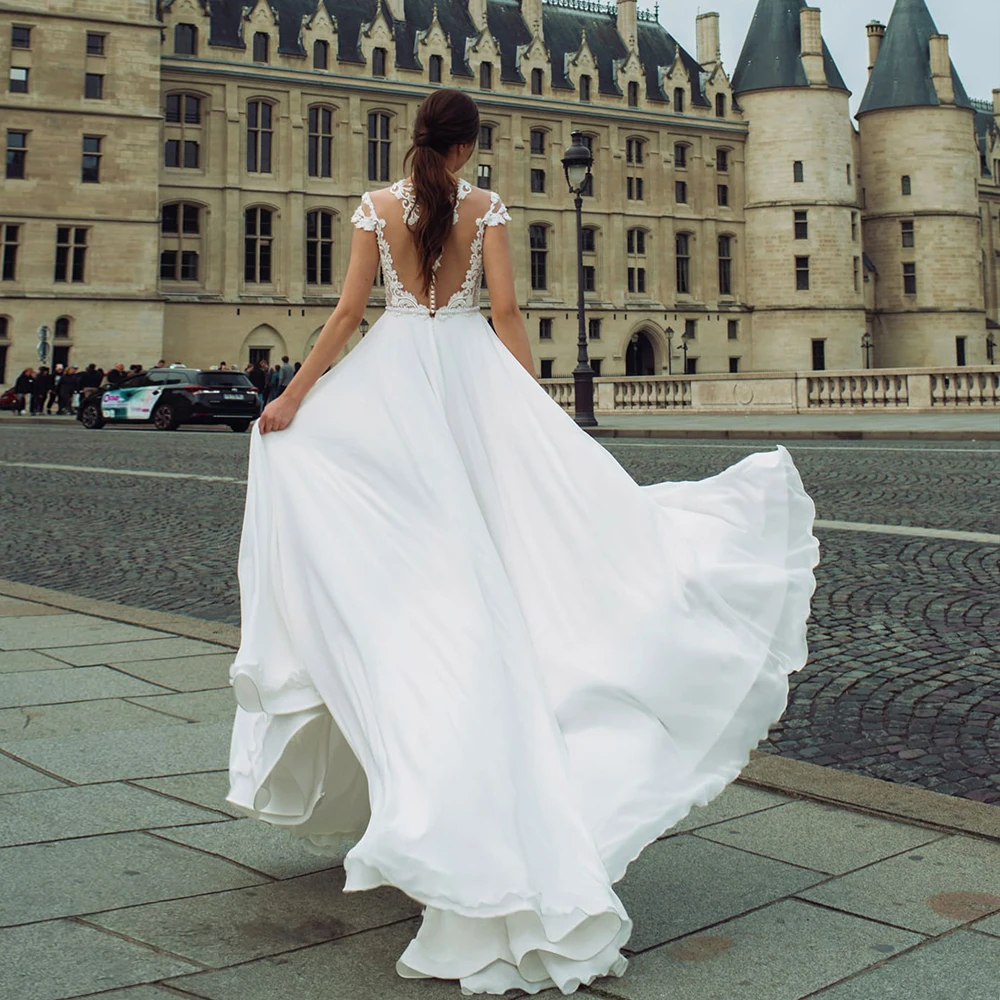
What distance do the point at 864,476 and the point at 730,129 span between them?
171 ft

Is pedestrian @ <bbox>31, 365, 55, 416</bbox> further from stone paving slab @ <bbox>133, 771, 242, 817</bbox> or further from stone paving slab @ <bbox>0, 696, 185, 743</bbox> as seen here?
stone paving slab @ <bbox>133, 771, 242, 817</bbox>

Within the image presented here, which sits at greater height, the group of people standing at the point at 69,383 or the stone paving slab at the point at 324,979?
the group of people standing at the point at 69,383

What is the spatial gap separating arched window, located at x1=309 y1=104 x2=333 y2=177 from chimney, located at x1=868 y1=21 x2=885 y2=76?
2978cm

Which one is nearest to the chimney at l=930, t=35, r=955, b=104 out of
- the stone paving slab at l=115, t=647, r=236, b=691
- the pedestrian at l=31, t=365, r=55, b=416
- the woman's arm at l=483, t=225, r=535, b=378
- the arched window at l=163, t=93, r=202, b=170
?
the arched window at l=163, t=93, r=202, b=170

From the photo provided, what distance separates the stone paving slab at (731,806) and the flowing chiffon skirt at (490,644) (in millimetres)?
586

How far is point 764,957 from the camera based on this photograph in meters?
2.62

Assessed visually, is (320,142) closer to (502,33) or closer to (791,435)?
(502,33)

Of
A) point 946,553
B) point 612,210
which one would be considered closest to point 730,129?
point 612,210

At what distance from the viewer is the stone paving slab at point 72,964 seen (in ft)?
8.03

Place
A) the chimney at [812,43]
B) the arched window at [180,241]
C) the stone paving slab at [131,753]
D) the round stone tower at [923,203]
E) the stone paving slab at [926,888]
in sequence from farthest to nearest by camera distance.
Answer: the round stone tower at [923,203] → the chimney at [812,43] → the arched window at [180,241] → the stone paving slab at [131,753] → the stone paving slab at [926,888]

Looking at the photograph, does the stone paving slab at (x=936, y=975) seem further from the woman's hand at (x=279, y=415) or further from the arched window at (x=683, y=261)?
the arched window at (x=683, y=261)

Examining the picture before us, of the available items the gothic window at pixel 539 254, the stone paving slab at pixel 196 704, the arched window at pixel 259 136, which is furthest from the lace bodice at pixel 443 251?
the gothic window at pixel 539 254

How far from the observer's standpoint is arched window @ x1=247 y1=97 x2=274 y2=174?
172 feet

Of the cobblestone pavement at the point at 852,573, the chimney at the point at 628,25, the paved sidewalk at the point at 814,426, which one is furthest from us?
the chimney at the point at 628,25
